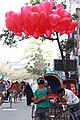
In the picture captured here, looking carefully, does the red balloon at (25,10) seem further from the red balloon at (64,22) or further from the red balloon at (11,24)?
the red balloon at (64,22)

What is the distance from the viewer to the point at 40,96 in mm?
11953

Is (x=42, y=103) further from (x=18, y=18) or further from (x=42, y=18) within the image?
(x=18, y=18)

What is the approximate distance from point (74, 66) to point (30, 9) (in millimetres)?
3153

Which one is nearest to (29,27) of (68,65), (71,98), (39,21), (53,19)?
(39,21)

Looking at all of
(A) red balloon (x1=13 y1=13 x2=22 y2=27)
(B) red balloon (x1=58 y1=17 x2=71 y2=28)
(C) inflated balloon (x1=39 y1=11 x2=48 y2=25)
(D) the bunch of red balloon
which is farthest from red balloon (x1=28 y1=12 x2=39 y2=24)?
(B) red balloon (x1=58 y1=17 x2=71 y2=28)

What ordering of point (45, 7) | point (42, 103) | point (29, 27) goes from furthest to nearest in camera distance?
point (45, 7) < point (29, 27) < point (42, 103)

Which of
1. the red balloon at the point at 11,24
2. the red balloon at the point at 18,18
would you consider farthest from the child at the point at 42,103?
the red balloon at the point at 11,24

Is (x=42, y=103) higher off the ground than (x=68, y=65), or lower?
higher

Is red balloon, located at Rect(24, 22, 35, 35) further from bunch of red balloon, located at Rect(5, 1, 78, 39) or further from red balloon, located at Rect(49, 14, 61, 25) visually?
red balloon, located at Rect(49, 14, 61, 25)

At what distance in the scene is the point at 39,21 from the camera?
17953mm

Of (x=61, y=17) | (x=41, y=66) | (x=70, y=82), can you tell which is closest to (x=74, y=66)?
(x=70, y=82)

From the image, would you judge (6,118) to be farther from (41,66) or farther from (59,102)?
(41,66)

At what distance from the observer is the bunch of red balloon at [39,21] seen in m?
17.9

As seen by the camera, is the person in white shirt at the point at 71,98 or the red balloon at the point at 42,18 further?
the red balloon at the point at 42,18
